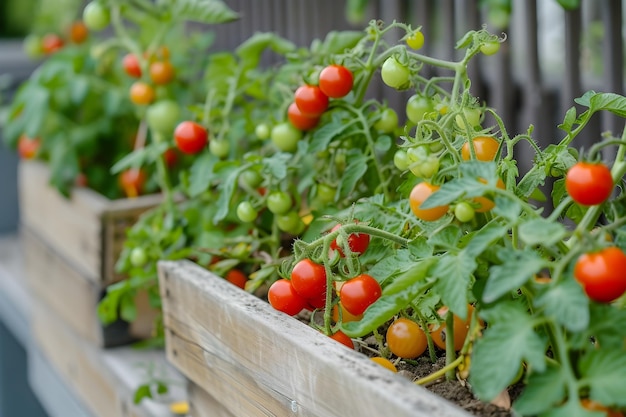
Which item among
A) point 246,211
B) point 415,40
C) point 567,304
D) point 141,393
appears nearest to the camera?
point 567,304

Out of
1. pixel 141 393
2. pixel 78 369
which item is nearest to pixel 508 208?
pixel 141 393

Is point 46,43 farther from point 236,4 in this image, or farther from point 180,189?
point 180,189

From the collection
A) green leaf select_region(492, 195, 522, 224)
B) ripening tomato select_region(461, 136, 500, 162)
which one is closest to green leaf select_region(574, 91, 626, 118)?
ripening tomato select_region(461, 136, 500, 162)

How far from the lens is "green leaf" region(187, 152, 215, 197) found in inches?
56.9

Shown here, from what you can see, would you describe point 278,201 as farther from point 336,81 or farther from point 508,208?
point 508,208

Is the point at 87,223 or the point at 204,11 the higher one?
the point at 204,11

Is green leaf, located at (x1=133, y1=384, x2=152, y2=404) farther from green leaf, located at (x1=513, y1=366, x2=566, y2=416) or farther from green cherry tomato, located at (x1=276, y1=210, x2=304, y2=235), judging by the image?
green leaf, located at (x1=513, y1=366, x2=566, y2=416)

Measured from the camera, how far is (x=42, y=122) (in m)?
2.11

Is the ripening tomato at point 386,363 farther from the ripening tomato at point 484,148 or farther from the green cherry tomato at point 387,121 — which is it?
the green cherry tomato at point 387,121

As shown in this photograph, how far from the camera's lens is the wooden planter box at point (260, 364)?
31.6 inches

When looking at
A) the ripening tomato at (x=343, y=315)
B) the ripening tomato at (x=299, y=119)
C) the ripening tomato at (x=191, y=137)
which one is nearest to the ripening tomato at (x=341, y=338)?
the ripening tomato at (x=343, y=315)

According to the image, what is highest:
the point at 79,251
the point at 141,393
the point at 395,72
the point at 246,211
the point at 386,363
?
the point at 395,72

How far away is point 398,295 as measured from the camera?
0.84 meters

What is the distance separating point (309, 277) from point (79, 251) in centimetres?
112
